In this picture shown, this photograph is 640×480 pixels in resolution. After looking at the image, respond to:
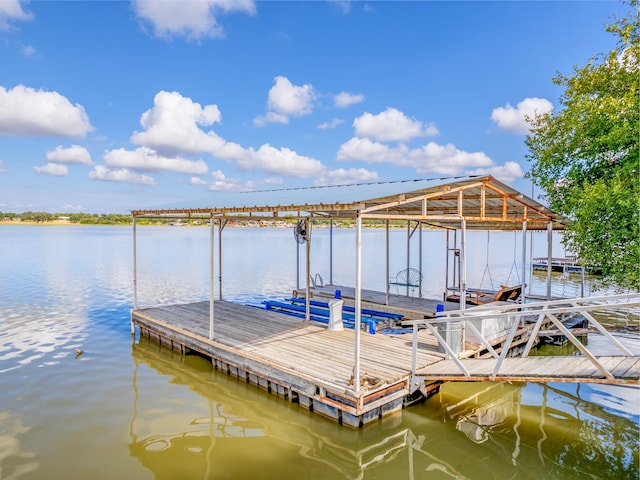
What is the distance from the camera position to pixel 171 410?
7.67 metres

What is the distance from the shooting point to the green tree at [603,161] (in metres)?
9.00

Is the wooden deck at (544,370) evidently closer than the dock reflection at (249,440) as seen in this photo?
Yes

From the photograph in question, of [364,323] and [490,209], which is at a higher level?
[490,209]

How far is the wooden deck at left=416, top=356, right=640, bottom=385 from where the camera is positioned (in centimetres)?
548

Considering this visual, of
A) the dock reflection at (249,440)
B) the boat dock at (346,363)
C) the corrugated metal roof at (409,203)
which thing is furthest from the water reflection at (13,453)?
the corrugated metal roof at (409,203)

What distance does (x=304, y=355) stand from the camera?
807cm

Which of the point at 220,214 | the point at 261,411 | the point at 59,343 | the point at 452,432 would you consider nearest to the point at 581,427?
the point at 452,432

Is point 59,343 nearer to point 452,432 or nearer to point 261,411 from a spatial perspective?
point 261,411

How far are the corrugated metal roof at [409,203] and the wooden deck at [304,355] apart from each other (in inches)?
107

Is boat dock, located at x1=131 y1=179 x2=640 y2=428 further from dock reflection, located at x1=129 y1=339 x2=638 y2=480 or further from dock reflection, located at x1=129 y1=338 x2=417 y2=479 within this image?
dock reflection, located at x1=129 y1=339 x2=638 y2=480

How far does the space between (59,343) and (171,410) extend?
5.65 metres

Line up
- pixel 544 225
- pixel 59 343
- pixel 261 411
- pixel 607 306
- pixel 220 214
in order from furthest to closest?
pixel 544 225, pixel 59 343, pixel 220 214, pixel 261 411, pixel 607 306

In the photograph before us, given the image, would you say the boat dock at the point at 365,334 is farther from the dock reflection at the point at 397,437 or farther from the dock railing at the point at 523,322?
the dock reflection at the point at 397,437

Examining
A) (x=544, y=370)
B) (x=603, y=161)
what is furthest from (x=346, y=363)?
(x=603, y=161)
